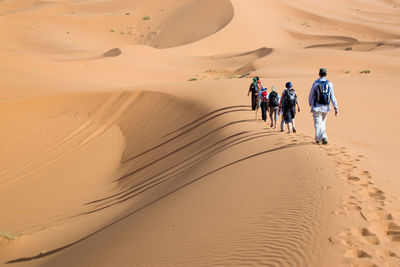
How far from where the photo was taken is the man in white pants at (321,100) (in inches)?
322

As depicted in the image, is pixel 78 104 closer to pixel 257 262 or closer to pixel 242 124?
pixel 242 124

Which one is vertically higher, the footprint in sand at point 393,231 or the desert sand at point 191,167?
the desert sand at point 191,167

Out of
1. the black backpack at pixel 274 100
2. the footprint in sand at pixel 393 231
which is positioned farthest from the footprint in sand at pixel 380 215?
the black backpack at pixel 274 100

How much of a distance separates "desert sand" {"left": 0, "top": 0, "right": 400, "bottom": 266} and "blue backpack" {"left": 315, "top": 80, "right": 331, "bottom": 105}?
3.19ft

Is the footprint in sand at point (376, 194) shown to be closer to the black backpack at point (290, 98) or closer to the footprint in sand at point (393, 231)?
the footprint in sand at point (393, 231)

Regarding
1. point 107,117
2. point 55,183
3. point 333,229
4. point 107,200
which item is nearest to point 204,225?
point 333,229

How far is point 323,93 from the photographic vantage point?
820cm

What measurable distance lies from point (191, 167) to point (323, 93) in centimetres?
339

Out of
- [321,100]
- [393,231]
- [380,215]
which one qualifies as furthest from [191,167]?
[393,231]

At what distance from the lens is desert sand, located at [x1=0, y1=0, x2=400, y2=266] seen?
446cm

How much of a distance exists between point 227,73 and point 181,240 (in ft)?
89.1

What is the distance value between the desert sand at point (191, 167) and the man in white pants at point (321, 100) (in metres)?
0.43

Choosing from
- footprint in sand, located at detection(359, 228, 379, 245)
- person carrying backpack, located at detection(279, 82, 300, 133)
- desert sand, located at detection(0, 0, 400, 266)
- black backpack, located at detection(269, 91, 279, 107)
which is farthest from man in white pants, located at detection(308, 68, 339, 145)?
footprint in sand, located at detection(359, 228, 379, 245)

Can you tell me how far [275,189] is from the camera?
581 cm
